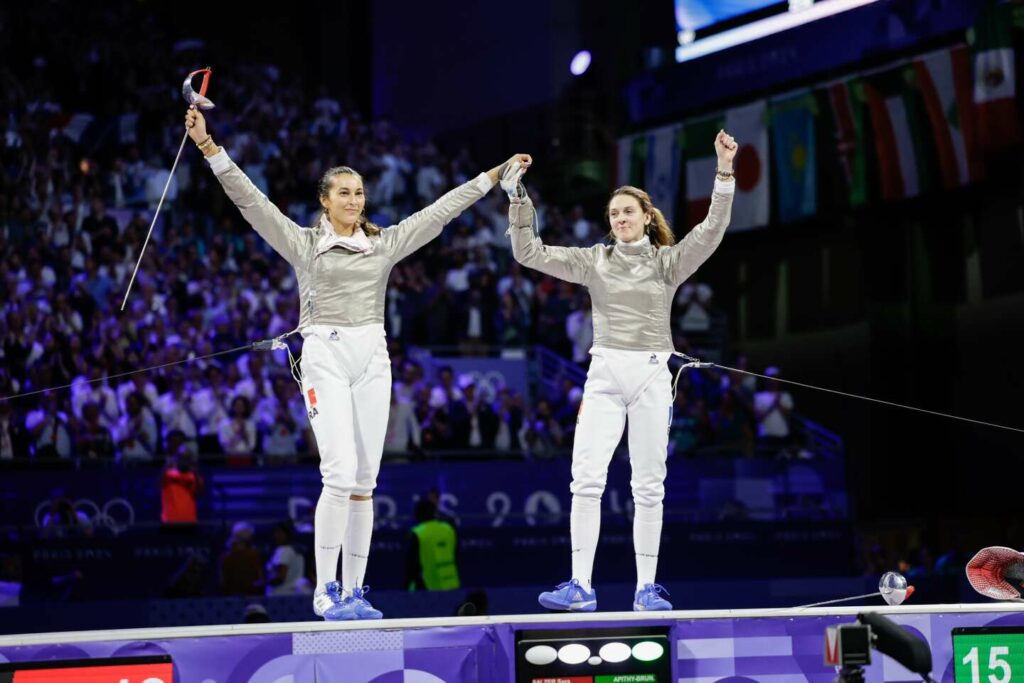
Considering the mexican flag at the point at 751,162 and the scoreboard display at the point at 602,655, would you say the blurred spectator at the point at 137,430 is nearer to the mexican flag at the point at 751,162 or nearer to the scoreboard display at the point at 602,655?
the scoreboard display at the point at 602,655

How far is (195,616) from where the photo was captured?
920 centimetres

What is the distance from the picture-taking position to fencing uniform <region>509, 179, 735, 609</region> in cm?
561

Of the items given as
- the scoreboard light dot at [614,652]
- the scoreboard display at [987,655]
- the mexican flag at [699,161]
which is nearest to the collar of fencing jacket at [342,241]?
the scoreboard light dot at [614,652]

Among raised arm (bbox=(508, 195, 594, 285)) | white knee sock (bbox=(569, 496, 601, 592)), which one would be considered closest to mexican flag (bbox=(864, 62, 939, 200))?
raised arm (bbox=(508, 195, 594, 285))

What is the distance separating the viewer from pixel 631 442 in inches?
223

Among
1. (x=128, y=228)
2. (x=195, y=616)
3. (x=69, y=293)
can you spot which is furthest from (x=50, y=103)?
(x=195, y=616)

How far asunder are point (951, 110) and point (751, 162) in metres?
2.91

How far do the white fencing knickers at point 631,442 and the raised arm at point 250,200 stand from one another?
53.4 inches

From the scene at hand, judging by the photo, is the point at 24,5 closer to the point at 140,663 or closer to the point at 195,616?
the point at 195,616

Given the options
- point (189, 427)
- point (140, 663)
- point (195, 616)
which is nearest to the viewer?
point (140, 663)

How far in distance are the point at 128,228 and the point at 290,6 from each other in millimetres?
10053

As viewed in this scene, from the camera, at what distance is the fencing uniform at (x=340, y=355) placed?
17.5ft

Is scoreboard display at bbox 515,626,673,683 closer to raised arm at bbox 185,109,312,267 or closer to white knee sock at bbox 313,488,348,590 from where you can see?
white knee sock at bbox 313,488,348,590

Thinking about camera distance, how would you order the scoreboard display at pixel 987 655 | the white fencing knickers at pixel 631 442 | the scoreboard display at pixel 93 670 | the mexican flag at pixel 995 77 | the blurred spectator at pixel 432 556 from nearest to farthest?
the scoreboard display at pixel 93 670 < the scoreboard display at pixel 987 655 < the white fencing knickers at pixel 631 442 < the blurred spectator at pixel 432 556 < the mexican flag at pixel 995 77
